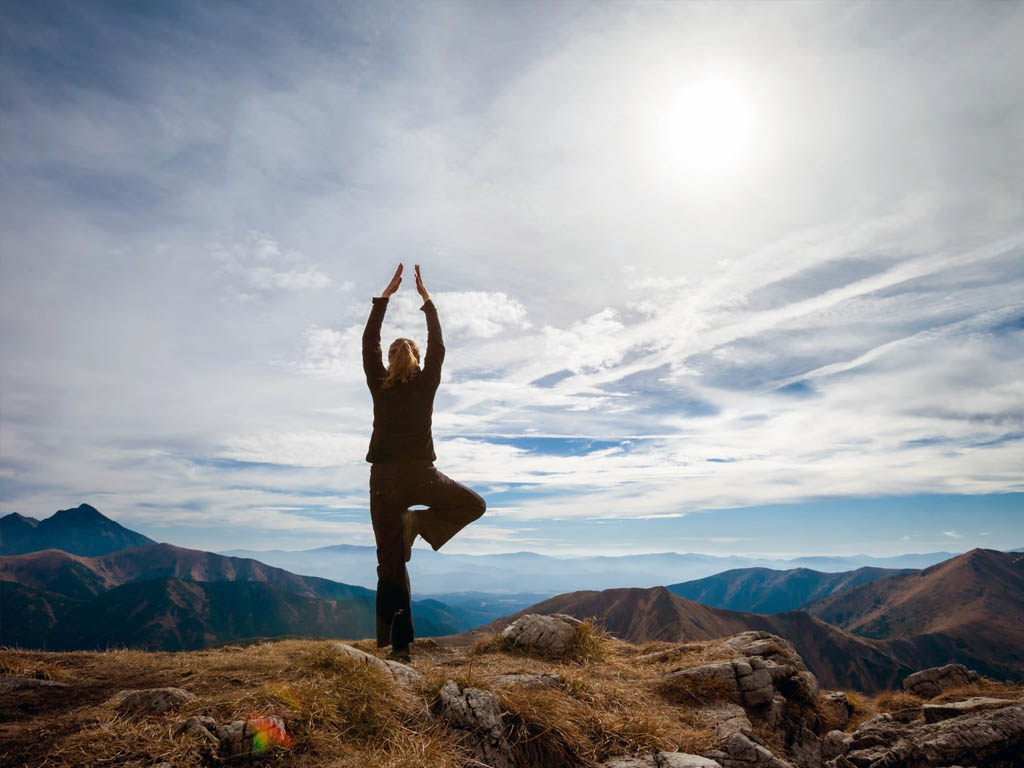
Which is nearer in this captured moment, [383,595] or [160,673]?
[160,673]

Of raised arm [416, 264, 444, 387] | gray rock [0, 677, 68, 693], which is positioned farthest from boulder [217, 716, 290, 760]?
raised arm [416, 264, 444, 387]

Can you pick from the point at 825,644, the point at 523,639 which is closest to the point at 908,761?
the point at 523,639

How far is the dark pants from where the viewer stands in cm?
802

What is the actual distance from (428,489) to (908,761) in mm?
8133

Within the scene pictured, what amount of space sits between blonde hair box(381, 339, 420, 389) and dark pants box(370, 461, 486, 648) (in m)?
1.28

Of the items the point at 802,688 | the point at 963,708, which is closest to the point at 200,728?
the point at 802,688

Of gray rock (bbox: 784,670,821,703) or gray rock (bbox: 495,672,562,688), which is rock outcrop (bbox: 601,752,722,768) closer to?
gray rock (bbox: 495,672,562,688)

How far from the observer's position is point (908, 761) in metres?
7.71

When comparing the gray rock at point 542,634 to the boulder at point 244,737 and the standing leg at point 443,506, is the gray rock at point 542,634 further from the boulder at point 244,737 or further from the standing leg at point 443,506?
the boulder at point 244,737

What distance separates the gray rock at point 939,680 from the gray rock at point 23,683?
77.0 feet

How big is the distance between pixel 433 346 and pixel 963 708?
38.7 feet

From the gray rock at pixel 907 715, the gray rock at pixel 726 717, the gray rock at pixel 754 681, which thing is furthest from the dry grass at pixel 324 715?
the gray rock at pixel 907 715

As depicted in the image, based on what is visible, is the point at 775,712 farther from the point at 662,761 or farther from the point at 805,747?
the point at 662,761

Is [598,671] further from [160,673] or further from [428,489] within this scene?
[160,673]
